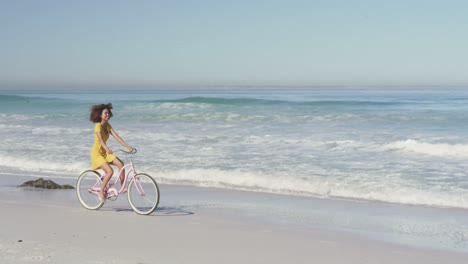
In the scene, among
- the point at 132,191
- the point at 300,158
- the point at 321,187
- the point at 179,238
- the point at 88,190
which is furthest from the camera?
the point at 300,158

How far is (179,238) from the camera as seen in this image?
7258mm

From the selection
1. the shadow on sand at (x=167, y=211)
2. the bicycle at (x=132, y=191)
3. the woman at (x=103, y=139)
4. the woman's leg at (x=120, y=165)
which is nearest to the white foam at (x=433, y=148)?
the shadow on sand at (x=167, y=211)

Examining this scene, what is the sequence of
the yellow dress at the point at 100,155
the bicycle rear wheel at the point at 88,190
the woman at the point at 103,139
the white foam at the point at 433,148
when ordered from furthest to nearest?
the white foam at the point at 433,148 < the bicycle rear wheel at the point at 88,190 < the yellow dress at the point at 100,155 < the woman at the point at 103,139

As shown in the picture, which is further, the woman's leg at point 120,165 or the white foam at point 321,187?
the white foam at point 321,187

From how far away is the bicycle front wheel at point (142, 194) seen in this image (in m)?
8.95

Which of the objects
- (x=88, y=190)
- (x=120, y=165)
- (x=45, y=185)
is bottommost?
(x=45, y=185)

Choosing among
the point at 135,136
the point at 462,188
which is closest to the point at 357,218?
the point at 462,188

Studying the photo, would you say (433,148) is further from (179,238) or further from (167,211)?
(179,238)

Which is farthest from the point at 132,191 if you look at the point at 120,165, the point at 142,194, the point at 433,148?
the point at 433,148

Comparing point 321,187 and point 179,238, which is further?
point 321,187

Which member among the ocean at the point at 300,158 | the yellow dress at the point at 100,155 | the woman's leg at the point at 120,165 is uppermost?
the yellow dress at the point at 100,155

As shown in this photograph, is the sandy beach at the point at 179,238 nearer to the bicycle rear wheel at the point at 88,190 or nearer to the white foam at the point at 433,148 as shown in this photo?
the bicycle rear wheel at the point at 88,190

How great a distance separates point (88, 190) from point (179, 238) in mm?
2762

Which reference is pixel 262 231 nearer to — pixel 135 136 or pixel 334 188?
pixel 334 188
